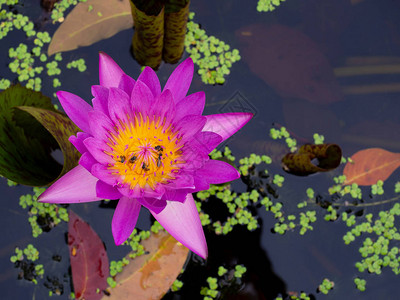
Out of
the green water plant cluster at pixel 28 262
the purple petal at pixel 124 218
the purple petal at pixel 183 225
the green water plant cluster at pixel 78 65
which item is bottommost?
the green water plant cluster at pixel 28 262

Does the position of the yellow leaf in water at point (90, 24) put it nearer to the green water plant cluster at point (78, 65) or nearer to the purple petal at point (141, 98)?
the green water plant cluster at point (78, 65)

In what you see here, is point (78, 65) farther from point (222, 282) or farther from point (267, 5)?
point (222, 282)

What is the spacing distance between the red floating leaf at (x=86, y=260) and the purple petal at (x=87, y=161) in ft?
2.58

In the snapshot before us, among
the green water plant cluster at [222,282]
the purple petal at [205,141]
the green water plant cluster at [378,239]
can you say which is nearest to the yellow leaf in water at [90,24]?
the purple petal at [205,141]

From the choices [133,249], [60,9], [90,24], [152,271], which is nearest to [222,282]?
[152,271]

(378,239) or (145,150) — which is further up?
(145,150)

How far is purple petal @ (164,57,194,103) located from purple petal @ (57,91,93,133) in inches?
10.6

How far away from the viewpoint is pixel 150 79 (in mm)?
1209

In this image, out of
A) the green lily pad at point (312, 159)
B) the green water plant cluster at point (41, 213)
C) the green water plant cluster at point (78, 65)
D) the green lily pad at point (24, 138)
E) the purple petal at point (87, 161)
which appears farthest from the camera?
the green water plant cluster at point (78, 65)

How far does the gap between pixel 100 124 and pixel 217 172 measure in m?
0.39

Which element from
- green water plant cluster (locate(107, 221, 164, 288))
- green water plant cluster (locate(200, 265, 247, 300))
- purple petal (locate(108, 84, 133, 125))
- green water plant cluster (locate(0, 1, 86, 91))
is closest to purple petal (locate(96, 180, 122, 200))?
purple petal (locate(108, 84, 133, 125))

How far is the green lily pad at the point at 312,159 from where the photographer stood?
5.70 ft

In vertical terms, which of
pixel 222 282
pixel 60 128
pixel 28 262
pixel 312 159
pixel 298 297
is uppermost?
pixel 60 128

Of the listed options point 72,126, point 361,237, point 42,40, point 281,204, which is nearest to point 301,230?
point 281,204
